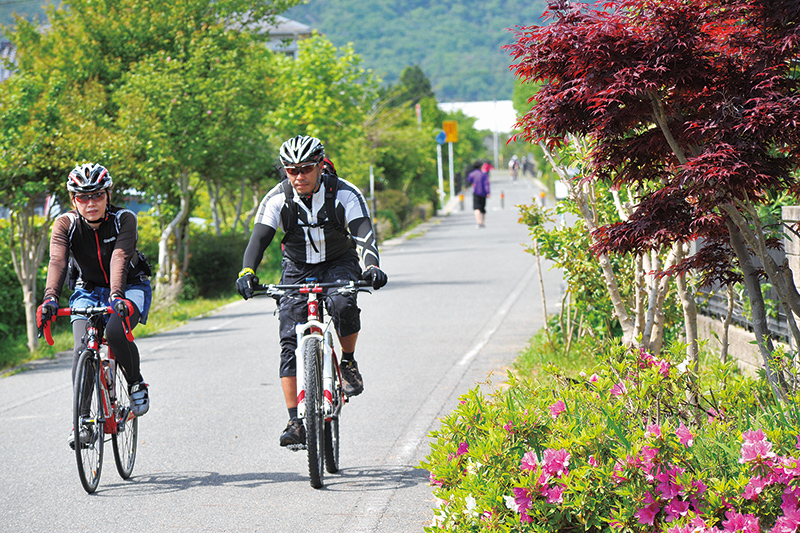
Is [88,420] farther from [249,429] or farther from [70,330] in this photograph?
[70,330]

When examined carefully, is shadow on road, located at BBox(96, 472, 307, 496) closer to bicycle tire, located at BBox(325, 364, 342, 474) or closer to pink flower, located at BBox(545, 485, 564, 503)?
bicycle tire, located at BBox(325, 364, 342, 474)

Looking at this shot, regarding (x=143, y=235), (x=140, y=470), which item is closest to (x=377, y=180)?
(x=143, y=235)

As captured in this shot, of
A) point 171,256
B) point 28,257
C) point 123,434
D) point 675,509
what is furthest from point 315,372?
point 171,256

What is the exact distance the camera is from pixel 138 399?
18.7ft

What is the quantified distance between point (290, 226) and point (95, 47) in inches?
436

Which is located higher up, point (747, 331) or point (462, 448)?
point (462, 448)

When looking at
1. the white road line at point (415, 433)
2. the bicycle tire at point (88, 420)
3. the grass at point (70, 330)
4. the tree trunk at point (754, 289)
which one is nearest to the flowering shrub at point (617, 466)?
the tree trunk at point (754, 289)

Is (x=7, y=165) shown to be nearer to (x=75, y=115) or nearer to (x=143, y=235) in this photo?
(x=75, y=115)

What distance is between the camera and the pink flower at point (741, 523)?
10.5ft

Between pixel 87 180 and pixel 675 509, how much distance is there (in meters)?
3.73

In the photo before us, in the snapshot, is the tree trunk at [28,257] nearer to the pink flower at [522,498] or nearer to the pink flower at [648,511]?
the pink flower at [522,498]

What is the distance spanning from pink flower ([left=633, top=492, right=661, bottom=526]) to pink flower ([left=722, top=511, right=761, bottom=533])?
0.84 ft

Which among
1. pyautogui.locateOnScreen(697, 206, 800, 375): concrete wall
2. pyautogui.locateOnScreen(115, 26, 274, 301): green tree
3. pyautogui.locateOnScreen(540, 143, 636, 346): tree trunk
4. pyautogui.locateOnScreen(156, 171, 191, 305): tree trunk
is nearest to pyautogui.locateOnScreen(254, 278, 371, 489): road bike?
pyautogui.locateOnScreen(540, 143, 636, 346): tree trunk

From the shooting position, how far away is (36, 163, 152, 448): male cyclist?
5.43 metres
